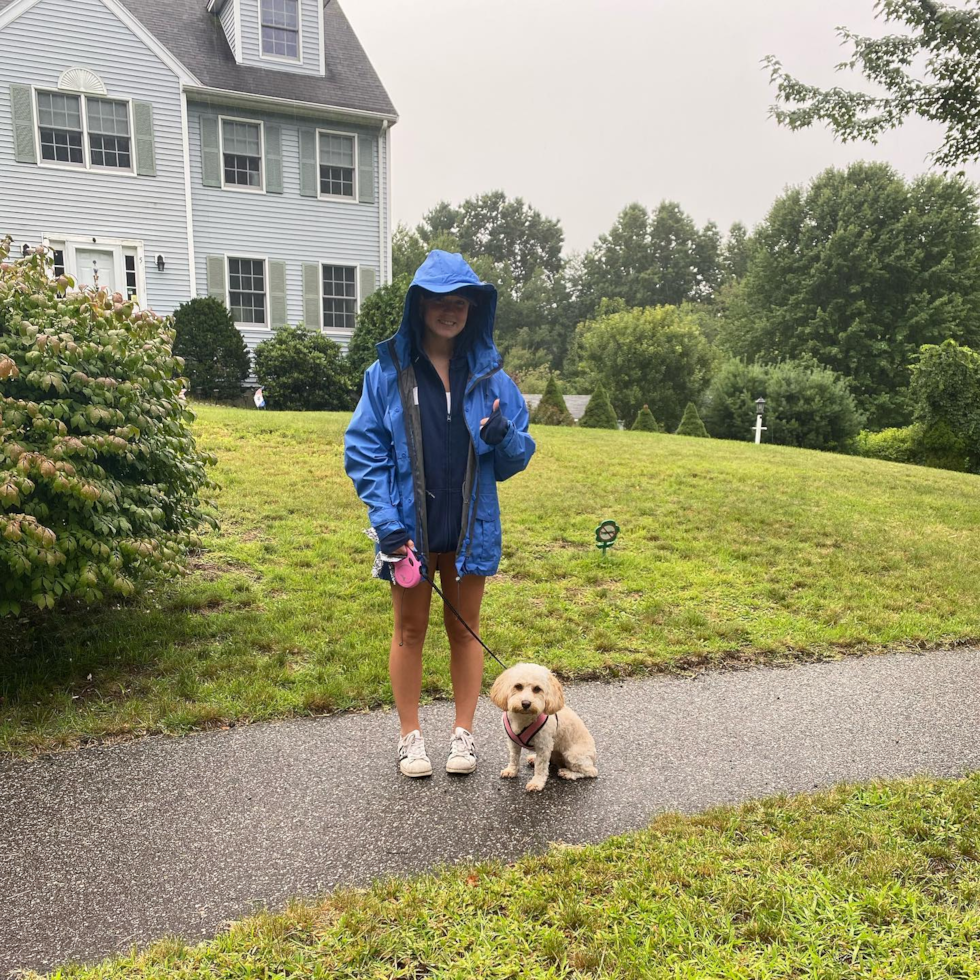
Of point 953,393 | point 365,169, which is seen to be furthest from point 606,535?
point 953,393

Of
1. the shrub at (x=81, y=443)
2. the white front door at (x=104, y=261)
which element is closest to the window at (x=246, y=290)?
the white front door at (x=104, y=261)

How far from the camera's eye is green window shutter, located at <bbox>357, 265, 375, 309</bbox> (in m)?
16.7

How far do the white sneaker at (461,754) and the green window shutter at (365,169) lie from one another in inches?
613

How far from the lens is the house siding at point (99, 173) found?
44.4 ft

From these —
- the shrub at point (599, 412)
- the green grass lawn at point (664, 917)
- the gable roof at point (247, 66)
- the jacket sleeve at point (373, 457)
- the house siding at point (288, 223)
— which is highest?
the gable roof at point (247, 66)

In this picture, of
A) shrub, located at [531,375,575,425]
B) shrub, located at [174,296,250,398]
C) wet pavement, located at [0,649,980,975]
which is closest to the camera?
wet pavement, located at [0,649,980,975]

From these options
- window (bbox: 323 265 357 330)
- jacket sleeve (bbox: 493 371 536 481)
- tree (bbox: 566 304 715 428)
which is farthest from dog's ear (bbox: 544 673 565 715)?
tree (bbox: 566 304 715 428)

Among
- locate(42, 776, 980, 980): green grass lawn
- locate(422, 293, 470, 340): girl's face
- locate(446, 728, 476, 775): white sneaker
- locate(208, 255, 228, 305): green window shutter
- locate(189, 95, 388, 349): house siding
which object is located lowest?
locate(42, 776, 980, 980): green grass lawn

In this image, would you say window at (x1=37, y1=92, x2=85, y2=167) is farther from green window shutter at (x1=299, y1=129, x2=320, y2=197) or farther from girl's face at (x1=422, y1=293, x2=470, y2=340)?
girl's face at (x1=422, y1=293, x2=470, y2=340)

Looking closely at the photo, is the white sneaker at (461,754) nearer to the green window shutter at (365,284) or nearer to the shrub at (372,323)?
the shrub at (372,323)

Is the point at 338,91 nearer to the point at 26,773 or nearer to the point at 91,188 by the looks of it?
the point at 91,188

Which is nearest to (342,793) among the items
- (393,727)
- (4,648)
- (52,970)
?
(393,727)

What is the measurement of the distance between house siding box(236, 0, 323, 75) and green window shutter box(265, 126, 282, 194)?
1508 mm

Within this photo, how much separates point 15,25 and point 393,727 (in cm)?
1609
